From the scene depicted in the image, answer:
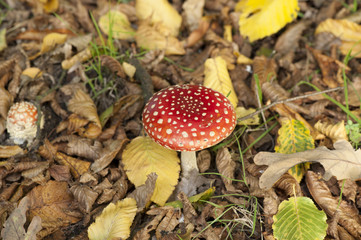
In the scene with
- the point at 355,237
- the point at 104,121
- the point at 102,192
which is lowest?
the point at 355,237

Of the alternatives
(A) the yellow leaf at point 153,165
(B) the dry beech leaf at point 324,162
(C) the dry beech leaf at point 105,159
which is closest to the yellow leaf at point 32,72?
(C) the dry beech leaf at point 105,159

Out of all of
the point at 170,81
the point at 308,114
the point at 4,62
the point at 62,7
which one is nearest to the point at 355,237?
the point at 308,114

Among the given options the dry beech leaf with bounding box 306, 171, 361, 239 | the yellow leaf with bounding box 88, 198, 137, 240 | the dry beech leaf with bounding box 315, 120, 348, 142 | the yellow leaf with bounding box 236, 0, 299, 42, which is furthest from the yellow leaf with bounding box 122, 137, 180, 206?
the yellow leaf with bounding box 236, 0, 299, 42

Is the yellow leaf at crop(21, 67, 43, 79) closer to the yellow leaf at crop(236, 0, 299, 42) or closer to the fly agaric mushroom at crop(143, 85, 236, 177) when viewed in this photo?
the fly agaric mushroom at crop(143, 85, 236, 177)

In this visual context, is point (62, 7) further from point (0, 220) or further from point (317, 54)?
point (317, 54)

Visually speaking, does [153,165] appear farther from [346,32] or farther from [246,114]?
[346,32]
